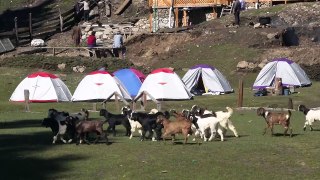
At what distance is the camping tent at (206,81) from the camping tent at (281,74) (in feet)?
6.11

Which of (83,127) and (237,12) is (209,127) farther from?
(237,12)

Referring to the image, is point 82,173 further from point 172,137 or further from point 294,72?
point 294,72

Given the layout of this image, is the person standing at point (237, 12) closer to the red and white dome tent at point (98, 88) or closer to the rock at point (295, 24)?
the rock at point (295, 24)

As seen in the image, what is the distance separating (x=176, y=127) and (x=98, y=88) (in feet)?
63.5

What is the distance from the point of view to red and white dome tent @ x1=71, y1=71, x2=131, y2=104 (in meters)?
39.4

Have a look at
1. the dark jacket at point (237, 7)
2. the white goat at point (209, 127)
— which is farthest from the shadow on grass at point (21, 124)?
the dark jacket at point (237, 7)

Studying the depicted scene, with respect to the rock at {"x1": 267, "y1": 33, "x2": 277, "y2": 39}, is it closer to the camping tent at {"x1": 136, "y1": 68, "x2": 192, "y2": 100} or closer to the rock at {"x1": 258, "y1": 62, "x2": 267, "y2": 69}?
the rock at {"x1": 258, "y1": 62, "x2": 267, "y2": 69}

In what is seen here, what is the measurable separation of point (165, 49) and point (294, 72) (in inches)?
499

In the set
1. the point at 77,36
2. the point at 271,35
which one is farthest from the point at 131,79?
the point at 77,36

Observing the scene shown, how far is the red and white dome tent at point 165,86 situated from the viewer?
39.5 meters

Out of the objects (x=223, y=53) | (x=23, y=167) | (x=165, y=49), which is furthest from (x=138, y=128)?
(x=165, y=49)

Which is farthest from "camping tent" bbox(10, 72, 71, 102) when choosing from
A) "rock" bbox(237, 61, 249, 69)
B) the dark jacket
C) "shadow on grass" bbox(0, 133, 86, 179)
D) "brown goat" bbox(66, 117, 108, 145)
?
"brown goat" bbox(66, 117, 108, 145)

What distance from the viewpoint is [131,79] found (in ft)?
139

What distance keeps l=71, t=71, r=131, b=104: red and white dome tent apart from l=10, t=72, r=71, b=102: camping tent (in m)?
0.66
